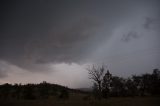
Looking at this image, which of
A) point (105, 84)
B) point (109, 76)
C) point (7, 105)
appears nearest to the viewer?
point (7, 105)

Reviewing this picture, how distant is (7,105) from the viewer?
37.8m

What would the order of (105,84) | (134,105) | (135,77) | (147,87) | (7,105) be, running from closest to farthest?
1. (134,105)
2. (7,105)
3. (105,84)
4. (147,87)
5. (135,77)

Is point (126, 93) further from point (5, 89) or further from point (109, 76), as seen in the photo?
point (5, 89)

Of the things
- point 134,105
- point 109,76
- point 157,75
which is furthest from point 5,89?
point 134,105

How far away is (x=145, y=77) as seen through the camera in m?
96.0

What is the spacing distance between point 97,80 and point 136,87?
46093 millimetres

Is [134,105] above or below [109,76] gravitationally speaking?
below

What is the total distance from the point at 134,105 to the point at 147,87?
61.7 metres

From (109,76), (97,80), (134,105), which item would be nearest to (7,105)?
(134,105)

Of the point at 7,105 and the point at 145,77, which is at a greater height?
the point at 145,77

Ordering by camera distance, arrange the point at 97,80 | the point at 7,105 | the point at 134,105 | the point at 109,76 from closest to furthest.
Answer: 1. the point at 134,105
2. the point at 7,105
3. the point at 97,80
4. the point at 109,76

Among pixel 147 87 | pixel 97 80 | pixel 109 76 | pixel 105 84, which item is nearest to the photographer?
pixel 97 80

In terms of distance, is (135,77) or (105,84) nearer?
(105,84)

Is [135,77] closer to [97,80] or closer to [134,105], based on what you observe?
[97,80]
